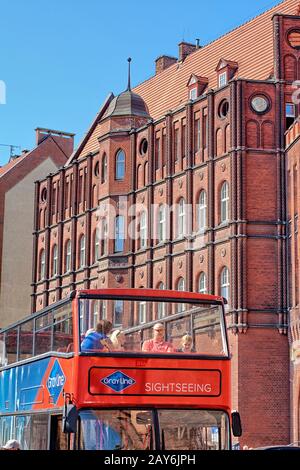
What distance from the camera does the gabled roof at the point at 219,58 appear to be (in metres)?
47.8

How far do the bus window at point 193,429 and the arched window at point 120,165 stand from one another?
39.6 metres

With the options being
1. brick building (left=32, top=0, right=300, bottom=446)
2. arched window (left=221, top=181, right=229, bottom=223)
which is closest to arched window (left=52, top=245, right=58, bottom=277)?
brick building (left=32, top=0, right=300, bottom=446)

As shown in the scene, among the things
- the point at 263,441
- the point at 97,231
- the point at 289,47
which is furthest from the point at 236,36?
the point at 263,441

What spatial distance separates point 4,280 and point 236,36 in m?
27.1

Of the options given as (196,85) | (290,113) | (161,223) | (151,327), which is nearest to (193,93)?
(196,85)

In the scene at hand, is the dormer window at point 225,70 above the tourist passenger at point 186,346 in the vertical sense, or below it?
above

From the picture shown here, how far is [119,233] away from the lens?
52062 millimetres

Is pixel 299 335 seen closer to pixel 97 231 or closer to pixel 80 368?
pixel 97 231

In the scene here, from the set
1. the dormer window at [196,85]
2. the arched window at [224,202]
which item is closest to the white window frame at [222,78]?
the dormer window at [196,85]

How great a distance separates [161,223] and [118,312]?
115 ft

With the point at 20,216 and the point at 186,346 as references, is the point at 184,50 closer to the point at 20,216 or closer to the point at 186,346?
the point at 20,216

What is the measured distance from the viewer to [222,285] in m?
42.8

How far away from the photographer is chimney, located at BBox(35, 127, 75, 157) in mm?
74375

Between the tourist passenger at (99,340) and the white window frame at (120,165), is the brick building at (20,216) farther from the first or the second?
the tourist passenger at (99,340)
